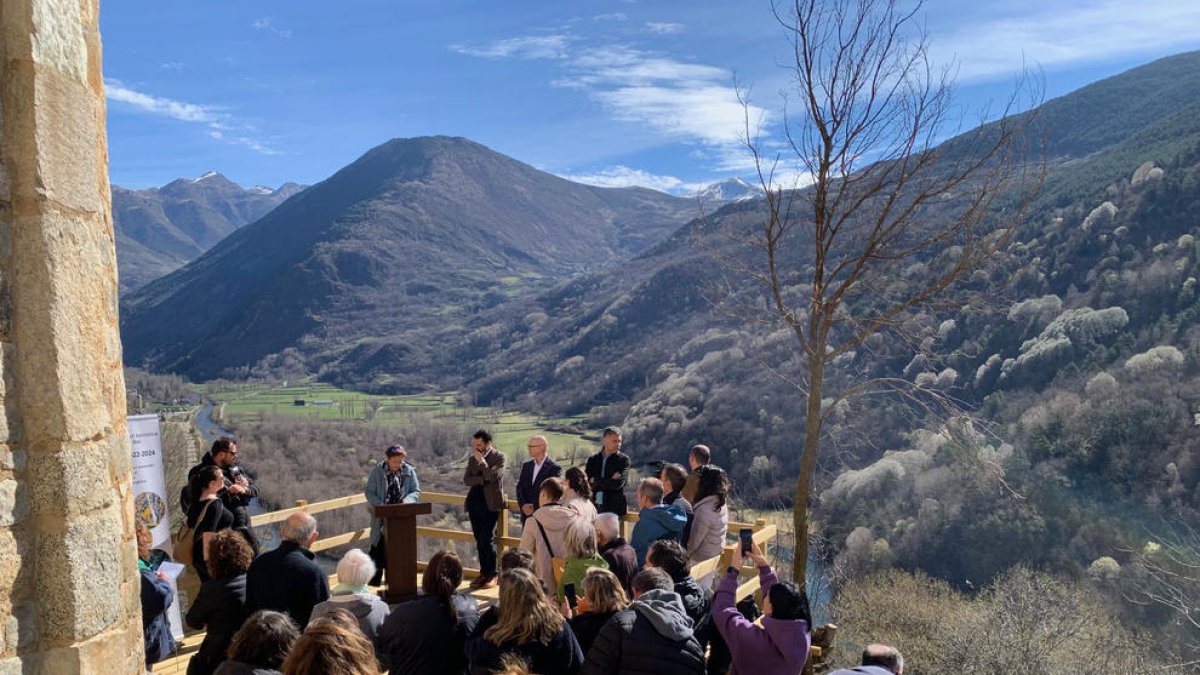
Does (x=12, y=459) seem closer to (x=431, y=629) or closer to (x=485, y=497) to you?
(x=431, y=629)

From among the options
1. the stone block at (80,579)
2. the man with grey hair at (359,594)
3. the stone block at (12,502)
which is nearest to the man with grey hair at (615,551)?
the man with grey hair at (359,594)

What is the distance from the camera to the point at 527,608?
4.29 meters

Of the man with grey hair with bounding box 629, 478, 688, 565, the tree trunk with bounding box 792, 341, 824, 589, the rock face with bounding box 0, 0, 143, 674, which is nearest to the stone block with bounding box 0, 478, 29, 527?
the rock face with bounding box 0, 0, 143, 674

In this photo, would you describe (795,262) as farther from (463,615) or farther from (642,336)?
(463,615)

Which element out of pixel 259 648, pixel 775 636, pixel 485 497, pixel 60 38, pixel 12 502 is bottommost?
pixel 775 636

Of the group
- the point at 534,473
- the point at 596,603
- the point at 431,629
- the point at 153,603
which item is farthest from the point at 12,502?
the point at 534,473

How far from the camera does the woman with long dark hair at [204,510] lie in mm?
6254

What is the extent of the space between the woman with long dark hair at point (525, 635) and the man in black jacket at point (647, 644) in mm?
165

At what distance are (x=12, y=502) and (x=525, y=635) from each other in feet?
7.74

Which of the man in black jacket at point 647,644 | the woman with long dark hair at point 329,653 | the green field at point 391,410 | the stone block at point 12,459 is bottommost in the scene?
the green field at point 391,410

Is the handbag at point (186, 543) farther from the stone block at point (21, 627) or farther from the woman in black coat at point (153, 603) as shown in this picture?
the stone block at point (21, 627)

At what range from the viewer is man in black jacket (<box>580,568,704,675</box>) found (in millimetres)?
4172

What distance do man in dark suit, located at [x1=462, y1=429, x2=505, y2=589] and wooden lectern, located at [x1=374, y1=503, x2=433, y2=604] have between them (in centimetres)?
75

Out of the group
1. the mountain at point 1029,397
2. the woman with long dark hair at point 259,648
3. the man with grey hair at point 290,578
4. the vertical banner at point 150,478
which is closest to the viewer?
the woman with long dark hair at point 259,648
